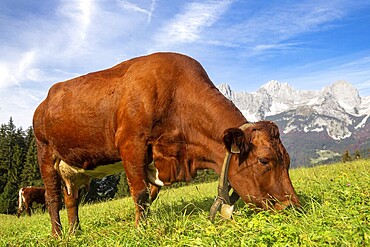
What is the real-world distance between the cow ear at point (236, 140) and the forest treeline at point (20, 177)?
38.7 metres

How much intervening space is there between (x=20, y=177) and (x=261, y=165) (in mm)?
50656

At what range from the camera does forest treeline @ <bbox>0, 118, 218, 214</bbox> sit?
4553cm

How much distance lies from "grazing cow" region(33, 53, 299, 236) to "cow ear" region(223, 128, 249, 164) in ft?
0.04

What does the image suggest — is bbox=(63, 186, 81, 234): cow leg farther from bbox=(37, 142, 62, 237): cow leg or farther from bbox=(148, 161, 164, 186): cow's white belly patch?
bbox=(148, 161, 164, 186): cow's white belly patch

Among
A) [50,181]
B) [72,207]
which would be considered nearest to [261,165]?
[72,207]

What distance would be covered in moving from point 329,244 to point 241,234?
39.0 inches

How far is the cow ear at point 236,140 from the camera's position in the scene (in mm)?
5090

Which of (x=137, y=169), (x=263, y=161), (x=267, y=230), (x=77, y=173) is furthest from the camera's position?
(x=77, y=173)

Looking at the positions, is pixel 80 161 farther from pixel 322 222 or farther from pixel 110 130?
pixel 322 222

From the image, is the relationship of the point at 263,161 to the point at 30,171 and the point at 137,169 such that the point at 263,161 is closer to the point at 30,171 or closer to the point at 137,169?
the point at 137,169

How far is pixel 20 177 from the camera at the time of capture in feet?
162

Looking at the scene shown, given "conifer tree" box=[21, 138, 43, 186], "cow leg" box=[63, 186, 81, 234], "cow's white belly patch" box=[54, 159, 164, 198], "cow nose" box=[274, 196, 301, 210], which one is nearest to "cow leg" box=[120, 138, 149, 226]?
"cow's white belly patch" box=[54, 159, 164, 198]

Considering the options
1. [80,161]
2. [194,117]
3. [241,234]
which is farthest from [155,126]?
[241,234]

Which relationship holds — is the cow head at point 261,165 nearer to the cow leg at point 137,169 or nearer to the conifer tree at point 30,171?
the cow leg at point 137,169
